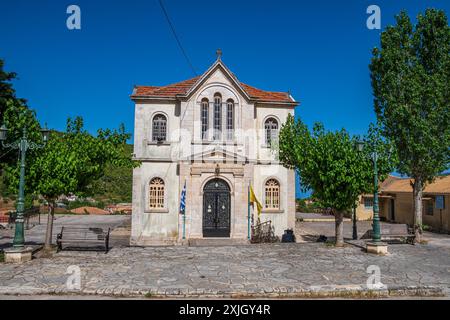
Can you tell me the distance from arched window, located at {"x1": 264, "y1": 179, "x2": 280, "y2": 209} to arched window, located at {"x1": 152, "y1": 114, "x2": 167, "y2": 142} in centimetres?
677

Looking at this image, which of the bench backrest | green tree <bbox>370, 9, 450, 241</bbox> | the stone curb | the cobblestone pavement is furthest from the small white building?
the stone curb

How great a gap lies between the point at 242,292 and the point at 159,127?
13096 millimetres

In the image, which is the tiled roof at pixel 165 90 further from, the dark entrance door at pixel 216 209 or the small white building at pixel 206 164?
the dark entrance door at pixel 216 209

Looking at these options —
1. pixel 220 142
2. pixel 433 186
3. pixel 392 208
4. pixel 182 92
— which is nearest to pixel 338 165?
pixel 220 142

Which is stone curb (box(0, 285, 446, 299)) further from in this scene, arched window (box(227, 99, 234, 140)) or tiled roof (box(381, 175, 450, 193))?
tiled roof (box(381, 175, 450, 193))

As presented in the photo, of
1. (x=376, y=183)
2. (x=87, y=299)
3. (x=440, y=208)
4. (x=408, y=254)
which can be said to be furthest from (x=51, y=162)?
(x=440, y=208)

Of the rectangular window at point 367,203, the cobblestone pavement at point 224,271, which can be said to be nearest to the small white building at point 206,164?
the cobblestone pavement at point 224,271

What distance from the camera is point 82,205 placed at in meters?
49.2

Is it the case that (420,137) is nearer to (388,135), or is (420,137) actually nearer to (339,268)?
(388,135)

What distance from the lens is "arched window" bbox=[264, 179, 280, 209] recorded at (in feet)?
64.9

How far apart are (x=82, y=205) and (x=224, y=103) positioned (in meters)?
37.8

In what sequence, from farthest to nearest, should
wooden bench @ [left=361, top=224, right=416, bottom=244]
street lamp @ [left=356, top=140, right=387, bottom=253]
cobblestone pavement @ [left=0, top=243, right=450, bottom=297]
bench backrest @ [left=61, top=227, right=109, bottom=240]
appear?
1. wooden bench @ [left=361, top=224, right=416, bottom=244]
2. street lamp @ [left=356, top=140, right=387, bottom=253]
3. bench backrest @ [left=61, top=227, right=109, bottom=240]
4. cobblestone pavement @ [left=0, top=243, right=450, bottom=297]

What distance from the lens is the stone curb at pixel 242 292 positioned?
824cm

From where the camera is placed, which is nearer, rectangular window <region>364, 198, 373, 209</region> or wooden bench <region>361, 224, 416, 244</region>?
wooden bench <region>361, 224, 416, 244</region>
